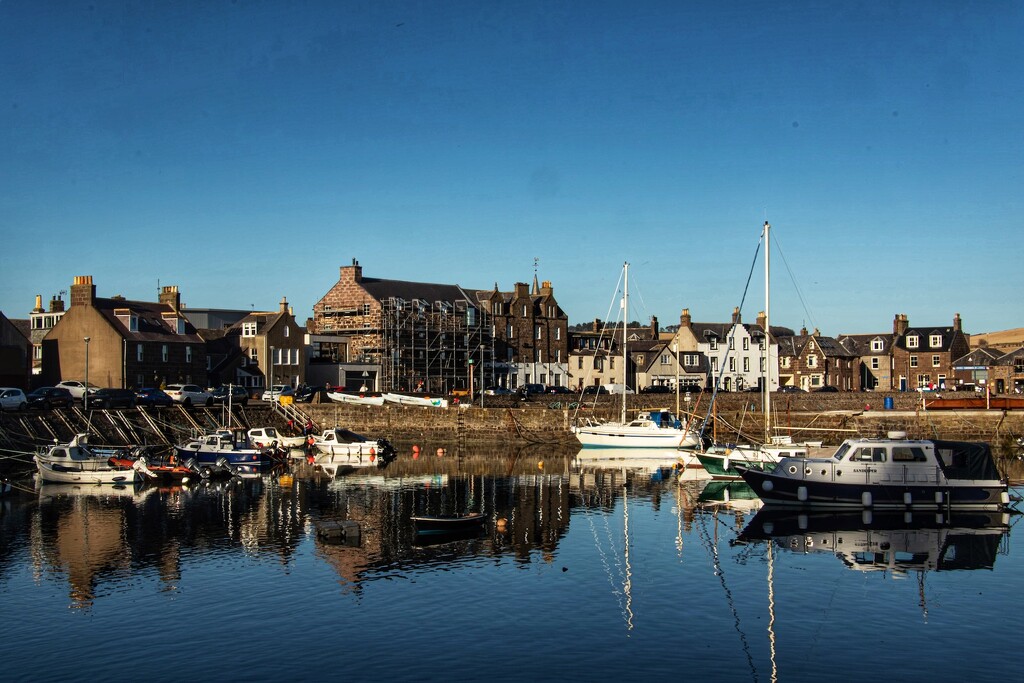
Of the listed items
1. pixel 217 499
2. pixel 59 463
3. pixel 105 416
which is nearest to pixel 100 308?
pixel 105 416

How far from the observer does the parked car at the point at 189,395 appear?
82750 millimetres

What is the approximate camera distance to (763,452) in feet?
→ 178

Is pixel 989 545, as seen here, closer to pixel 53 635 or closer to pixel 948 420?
pixel 53 635

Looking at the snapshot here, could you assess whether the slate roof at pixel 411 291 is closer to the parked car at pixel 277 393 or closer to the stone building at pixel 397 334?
the stone building at pixel 397 334

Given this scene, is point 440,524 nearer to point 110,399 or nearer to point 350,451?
point 350,451

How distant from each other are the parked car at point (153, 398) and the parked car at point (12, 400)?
9150 mm

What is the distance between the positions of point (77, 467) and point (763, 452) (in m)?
37.4

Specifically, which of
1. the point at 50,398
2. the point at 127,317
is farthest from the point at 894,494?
the point at 127,317

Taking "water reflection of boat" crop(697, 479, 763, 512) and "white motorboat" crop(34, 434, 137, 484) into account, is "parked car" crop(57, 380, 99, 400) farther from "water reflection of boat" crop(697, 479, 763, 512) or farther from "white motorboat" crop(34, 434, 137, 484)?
"water reflection of boat" crop(697, 479, 763, 512)

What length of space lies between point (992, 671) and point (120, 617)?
22.3 m

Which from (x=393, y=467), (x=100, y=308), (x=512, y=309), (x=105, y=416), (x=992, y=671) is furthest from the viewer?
(x=512, y=309)

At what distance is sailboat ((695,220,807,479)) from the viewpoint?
176 ft

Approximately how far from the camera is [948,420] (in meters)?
76.4

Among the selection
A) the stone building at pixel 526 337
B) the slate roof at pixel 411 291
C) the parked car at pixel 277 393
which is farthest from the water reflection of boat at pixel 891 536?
the stone building at pixel 526 337
